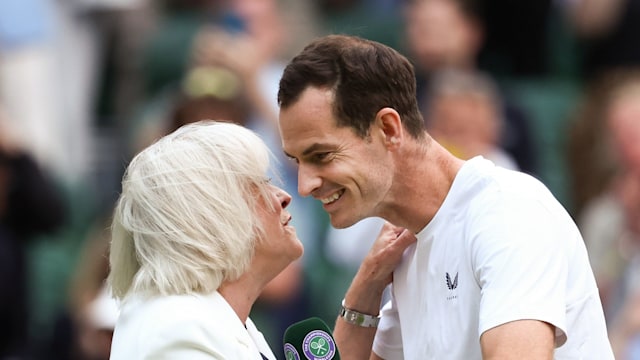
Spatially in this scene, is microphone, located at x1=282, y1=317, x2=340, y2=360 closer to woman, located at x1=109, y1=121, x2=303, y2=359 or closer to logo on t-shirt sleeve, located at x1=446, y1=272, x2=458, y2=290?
woman, located at x1=109, y1=121, x2=303, y2=359

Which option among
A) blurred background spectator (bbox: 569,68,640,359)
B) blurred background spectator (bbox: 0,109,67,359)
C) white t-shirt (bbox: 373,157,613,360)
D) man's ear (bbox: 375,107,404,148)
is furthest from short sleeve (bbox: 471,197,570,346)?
blurred background spectator (bbox: 0,109,67,359)

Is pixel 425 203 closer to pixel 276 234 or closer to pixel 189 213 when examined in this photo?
pixel 276 234

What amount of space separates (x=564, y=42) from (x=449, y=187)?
17.7 ft

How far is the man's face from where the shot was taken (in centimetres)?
388

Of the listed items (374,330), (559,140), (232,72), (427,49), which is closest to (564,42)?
(559,140)

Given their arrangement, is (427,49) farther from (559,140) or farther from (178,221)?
(178,221)

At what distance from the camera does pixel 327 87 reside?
12.8 ft

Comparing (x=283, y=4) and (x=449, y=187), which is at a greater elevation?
(x=449, y=187)

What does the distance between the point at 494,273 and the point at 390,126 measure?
534 mm

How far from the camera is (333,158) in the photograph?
3916 millimetres

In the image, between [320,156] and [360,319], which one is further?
[360,319]

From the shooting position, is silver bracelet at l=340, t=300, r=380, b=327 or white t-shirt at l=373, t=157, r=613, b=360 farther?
silver bracelet at l=340, t=300, r=380, b=327

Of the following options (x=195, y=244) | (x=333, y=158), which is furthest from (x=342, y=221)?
(x=195, y=244)

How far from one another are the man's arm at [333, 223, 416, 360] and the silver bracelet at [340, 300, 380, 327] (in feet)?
0.04
